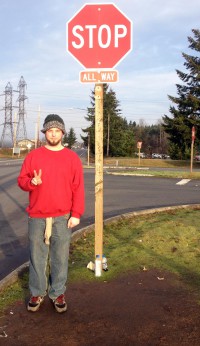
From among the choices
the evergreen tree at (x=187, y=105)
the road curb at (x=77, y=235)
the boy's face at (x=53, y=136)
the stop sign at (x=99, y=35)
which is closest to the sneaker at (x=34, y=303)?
→ the road curb at (x=77, y=235)

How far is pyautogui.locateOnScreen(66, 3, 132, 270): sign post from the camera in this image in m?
4.64

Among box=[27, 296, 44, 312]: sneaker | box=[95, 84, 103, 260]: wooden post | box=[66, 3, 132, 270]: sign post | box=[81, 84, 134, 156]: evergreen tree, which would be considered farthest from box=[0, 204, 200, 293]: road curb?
box=[81, 84, 134, 156]: evergreen tree

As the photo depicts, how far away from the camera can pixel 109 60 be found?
472 cm

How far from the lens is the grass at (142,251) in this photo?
4.86 meters

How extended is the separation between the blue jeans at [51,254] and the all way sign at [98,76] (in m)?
1.62

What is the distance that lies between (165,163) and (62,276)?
153 ft

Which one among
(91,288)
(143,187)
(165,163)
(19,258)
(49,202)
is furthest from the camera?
(165,163)

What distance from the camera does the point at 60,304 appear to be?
397 cm

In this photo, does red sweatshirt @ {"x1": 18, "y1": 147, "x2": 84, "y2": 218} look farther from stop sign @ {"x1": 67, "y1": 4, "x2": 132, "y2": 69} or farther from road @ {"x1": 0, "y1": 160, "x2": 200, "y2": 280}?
road @ {"x1": 0, "y1": 160, "x2": 200, "y2": 280}

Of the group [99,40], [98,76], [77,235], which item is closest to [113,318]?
[98,76]

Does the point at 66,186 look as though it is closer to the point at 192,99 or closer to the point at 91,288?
the point at 91,288

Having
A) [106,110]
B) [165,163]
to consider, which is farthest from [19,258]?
[106,110]

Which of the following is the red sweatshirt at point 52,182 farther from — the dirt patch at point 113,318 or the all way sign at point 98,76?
the all way sign at point 98,76

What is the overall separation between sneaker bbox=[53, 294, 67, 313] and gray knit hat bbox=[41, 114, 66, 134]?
160cm
